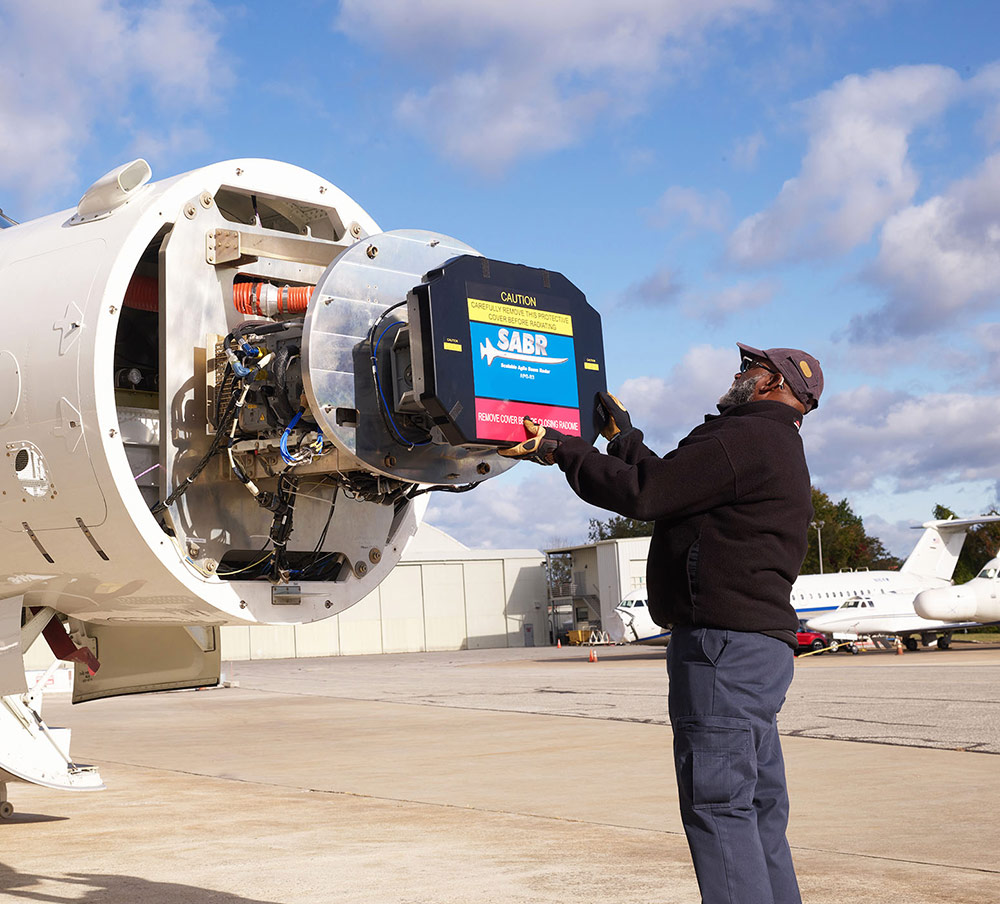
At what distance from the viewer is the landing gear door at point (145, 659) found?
6.55 m

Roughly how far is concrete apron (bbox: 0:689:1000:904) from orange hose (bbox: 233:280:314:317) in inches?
112

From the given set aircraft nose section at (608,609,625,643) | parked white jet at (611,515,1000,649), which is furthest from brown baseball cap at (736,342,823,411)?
aircraft nose section at (608,609,625,643)

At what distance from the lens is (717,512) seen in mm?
3979

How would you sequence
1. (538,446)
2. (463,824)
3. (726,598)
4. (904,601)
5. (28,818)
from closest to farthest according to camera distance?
1. (726,598)
2. (538,446)
3. (463,824)
4. (28,818)
5. (904,601)

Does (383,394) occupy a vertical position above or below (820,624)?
above

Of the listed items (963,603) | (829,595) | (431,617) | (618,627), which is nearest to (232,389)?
(963,603)

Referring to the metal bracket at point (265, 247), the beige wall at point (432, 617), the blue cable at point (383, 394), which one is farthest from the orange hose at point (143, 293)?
the beige wall at point (432, 617)

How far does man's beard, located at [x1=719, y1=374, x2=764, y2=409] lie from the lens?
4.29 meters

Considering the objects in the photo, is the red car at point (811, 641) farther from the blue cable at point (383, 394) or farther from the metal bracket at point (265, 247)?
the blue cable at point (383, 394)

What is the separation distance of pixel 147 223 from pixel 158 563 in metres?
1.37

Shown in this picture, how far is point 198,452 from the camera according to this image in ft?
16.9

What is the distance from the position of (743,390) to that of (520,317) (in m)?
0.95

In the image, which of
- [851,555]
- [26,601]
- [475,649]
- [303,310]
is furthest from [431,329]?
[851,555]

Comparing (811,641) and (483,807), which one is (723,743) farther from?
(811,641)
